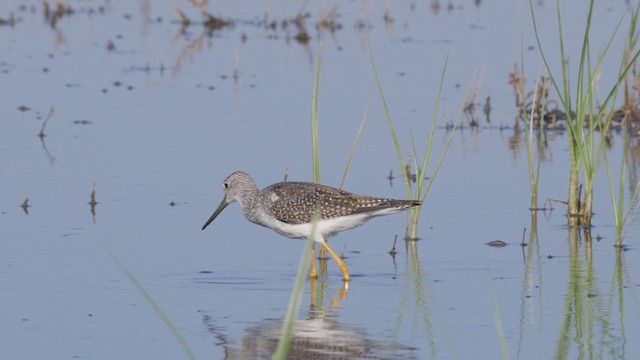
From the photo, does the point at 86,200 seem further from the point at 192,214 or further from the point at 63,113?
the point at 63,113

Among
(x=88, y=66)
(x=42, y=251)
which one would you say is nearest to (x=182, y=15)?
(x=88, y=66)

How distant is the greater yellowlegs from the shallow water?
1.00 ft

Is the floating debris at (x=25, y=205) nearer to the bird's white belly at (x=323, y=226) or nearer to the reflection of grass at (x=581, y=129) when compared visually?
the bird's white belly at (x=323, y=226)

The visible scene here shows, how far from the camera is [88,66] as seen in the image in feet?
62.0

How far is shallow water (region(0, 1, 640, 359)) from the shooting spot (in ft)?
27.3

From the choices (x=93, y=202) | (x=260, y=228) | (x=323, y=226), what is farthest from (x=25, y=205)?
(x=323, y=226)

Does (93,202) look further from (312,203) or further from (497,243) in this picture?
(497,243)

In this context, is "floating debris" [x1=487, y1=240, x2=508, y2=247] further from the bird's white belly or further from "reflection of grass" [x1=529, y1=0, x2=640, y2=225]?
the bird's white belly

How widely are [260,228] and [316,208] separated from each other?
1.81 metres

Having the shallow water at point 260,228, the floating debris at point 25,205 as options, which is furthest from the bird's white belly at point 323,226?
the floating debris at point 25,205

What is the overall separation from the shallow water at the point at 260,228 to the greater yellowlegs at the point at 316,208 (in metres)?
0.30

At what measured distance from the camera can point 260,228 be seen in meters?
11.5

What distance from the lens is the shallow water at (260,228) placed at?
328 inches

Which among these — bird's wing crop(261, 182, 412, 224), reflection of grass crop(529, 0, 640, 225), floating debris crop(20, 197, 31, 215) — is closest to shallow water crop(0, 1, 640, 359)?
floating debris crop(20, 197, 31, 215)
